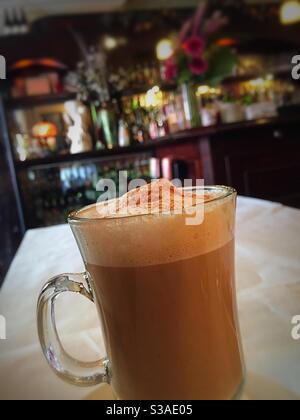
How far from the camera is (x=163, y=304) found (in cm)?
35

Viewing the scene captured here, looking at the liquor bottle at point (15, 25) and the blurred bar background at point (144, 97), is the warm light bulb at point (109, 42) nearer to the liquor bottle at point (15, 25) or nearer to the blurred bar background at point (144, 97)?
the blurred bar background at point (144, 97)

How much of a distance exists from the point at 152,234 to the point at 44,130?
2497 mm

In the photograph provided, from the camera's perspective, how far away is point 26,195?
113 inches

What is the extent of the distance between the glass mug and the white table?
0.11ft

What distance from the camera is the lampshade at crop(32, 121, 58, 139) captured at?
2.44 metres

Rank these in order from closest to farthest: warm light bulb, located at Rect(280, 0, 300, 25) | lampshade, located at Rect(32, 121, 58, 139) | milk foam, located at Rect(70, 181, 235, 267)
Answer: milk foam, located at Rect(70, 181, 235, 267), lampshade, located at Rect(32, 121, 58, 139), warm light bulb, located at Rect(280, 0, 300, 25)

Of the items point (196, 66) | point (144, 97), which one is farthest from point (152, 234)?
point (196, 66)

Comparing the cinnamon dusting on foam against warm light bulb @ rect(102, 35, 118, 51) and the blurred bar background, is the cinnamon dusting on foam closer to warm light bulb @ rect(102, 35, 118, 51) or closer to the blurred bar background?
the blurred bar background

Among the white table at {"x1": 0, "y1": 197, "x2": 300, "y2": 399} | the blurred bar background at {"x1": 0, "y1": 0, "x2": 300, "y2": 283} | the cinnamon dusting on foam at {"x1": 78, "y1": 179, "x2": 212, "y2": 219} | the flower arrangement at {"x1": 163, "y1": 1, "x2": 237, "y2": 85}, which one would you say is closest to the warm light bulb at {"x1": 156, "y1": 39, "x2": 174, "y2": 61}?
the blurred bar background at {"x1": 0, "y1": 0, "x2": 300, "y2": 283}

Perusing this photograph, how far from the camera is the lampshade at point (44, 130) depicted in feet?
7.99

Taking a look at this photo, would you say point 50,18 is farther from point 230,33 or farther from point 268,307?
point 268,307

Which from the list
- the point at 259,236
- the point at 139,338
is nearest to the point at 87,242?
the point at 139,338

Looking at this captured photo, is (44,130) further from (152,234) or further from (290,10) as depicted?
(152,234)

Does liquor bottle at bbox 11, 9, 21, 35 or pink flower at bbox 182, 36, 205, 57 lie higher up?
liquor bottle at bbox 11, 9, 21, 35
